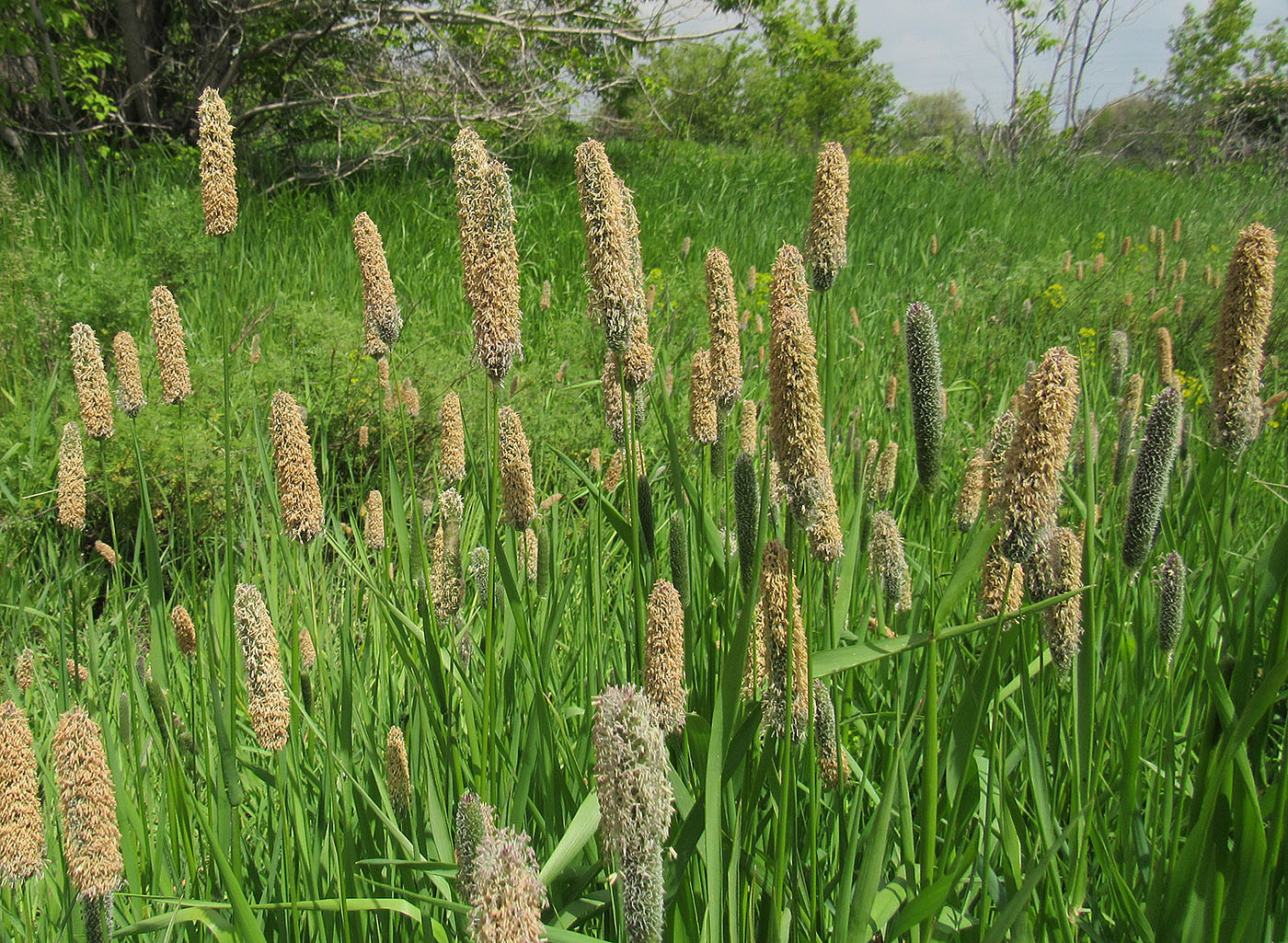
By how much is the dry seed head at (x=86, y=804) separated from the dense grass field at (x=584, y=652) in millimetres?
144

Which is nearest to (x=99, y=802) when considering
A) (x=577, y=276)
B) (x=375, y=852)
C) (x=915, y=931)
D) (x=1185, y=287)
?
(x=375, y=852)

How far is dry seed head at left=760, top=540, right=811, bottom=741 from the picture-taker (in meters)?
1.05

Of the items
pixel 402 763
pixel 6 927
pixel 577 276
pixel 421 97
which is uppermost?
pixel 421 97

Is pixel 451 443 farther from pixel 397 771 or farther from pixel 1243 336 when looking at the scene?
pixel 1243 336

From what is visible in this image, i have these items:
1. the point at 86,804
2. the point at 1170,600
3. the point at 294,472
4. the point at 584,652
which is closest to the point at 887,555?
the point at 1170,600

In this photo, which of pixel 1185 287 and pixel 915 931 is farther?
pixel 1185 287

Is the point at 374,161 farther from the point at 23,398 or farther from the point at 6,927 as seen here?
the point at 6,927

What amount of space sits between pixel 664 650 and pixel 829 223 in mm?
723

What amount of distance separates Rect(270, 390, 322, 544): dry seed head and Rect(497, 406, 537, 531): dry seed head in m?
0.29

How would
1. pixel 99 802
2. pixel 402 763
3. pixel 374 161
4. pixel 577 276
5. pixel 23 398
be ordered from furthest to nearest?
pixel 374 161 → pixel 577 276 → pixel 23 398 → pixel 402 763 → pixel 99 802

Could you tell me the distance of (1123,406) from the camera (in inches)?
87.5

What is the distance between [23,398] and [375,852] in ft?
11.8

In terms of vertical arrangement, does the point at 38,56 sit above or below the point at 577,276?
above

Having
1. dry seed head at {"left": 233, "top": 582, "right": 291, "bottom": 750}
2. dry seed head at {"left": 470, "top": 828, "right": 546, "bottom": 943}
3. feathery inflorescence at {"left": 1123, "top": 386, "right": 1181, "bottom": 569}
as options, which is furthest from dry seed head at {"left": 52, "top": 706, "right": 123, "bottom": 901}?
feathery inflorescence at {"left": 1123, "top": 386, "right": 1181, "bottom": 569}
